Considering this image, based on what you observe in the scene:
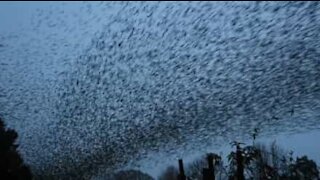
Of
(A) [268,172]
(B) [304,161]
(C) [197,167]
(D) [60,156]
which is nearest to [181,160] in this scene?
(A) [268,172]

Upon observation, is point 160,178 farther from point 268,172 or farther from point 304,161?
point 268,172

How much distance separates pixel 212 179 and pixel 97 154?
27.9 feet

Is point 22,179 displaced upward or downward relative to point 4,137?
downward

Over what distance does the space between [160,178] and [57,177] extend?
165 feet

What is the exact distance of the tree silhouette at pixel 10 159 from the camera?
42.2 metres

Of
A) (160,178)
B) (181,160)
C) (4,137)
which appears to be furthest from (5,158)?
(160,178)

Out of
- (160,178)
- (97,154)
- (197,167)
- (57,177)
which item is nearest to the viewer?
(97,154)

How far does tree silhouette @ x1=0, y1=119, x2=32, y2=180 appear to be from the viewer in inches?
1663

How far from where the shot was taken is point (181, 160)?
157 ft

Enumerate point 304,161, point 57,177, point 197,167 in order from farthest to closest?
point 197,167, point 304,161, point 57,177

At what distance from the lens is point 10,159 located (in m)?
44.2

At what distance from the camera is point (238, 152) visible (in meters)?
36.2

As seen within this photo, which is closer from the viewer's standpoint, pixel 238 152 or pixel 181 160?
pixel 238 152

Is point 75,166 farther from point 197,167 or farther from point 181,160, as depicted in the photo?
point 197,167
